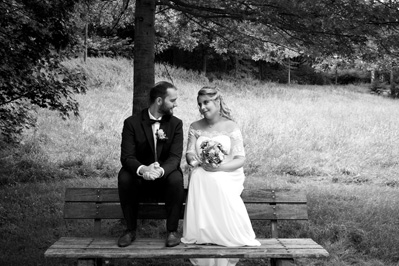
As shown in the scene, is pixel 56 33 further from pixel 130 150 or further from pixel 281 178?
pixel 281 178

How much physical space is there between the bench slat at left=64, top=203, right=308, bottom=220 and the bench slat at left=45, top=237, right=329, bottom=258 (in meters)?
0.46

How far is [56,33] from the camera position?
24.1 ft

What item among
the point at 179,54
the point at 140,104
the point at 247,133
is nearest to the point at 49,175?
the point at 140,104

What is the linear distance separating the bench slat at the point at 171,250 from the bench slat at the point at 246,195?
538mm

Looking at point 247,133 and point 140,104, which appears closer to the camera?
point 140,104

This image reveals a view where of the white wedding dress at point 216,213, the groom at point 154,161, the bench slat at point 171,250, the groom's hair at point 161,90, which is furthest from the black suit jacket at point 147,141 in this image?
the bench slat at point 171,250

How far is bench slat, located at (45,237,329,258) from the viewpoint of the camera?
3.85 meters

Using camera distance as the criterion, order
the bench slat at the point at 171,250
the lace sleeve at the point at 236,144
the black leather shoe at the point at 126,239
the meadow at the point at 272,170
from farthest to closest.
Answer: the meadow at the point at 272,170 → the lace sleeve at the point at 236,144 → the black leather shoe at the point at 126,239 → the bench slat at the point at 171,250

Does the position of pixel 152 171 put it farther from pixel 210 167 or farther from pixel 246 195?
pixel 246 195

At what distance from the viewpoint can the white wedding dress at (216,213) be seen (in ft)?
13.6

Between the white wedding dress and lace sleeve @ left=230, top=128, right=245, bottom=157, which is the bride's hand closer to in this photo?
→ the white wedding dress

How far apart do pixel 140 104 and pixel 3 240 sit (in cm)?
227

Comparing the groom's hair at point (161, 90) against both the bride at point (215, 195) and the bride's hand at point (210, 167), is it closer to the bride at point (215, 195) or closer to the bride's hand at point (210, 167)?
the bride at point (215, 195)

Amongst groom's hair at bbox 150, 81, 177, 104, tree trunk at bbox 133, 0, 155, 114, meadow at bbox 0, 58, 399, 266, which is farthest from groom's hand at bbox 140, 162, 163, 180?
tree trunk at bbox 133, 0, 155, 114
